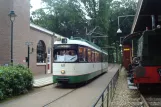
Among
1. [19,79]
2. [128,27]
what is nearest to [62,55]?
[19,79]

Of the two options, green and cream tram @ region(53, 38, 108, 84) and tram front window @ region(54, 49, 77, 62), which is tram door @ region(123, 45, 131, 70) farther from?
tram front window @ region(54, 49, 77, 62)

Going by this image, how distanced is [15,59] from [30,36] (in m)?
3.72

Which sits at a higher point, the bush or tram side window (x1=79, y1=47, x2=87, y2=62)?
tram side window (x1=79, y1=47, x2=87, y2=62)

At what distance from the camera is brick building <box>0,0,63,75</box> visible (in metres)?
21.3

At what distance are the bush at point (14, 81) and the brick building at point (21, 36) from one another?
669 cm

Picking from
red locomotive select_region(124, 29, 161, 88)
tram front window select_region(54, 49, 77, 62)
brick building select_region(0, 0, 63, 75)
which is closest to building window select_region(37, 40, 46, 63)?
brick building select_region(0, 0, 63, 75)

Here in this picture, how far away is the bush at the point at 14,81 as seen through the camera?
12.2m

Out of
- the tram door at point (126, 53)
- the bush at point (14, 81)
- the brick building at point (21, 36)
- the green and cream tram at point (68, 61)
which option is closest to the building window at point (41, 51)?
the brick building at point (21, 36)

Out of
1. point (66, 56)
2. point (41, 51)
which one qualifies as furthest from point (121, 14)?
point (66, 56)

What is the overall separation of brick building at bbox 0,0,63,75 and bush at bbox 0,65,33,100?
6.69m

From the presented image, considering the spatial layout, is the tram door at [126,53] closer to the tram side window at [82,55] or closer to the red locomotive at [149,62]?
the tram side window at [82,55]

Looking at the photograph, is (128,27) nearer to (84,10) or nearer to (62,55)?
(84,10)

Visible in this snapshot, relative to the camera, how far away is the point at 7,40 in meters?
21.4

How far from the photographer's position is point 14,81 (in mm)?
13039
